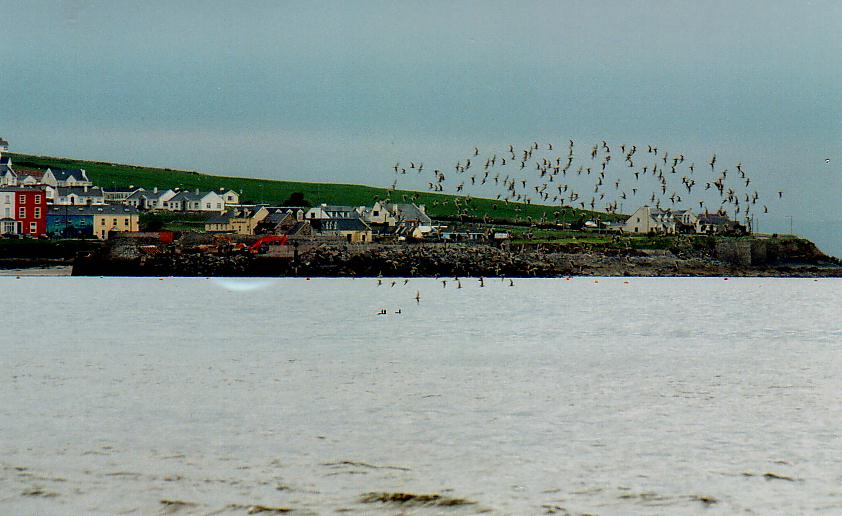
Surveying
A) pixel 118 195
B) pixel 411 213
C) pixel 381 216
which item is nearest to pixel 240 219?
pixel 381 216

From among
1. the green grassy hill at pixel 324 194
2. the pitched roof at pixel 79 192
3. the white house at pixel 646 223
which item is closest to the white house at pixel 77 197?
the pitched roof at pixel 79 192

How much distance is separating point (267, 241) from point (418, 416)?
79.1 metres

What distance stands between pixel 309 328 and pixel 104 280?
4932 cm

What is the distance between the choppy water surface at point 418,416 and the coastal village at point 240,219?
64.1 m

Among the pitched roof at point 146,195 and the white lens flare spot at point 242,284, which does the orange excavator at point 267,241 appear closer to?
the white lens flare spot at point 242,284

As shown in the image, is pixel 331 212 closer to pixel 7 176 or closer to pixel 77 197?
pixel 77 197

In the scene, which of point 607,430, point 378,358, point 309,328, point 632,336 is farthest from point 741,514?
point 309,328

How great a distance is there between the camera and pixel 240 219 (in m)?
125

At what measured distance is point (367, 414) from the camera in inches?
781

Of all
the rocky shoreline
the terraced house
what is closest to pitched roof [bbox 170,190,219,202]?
the terraced house

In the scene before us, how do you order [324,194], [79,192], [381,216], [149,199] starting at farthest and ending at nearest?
[324,194], [149,199], [79,192], [381,216]

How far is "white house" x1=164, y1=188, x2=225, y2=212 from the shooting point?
14812cm

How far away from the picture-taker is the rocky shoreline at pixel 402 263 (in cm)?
9266

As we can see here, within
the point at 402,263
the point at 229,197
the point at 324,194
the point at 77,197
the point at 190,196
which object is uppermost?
the point at 324,194
